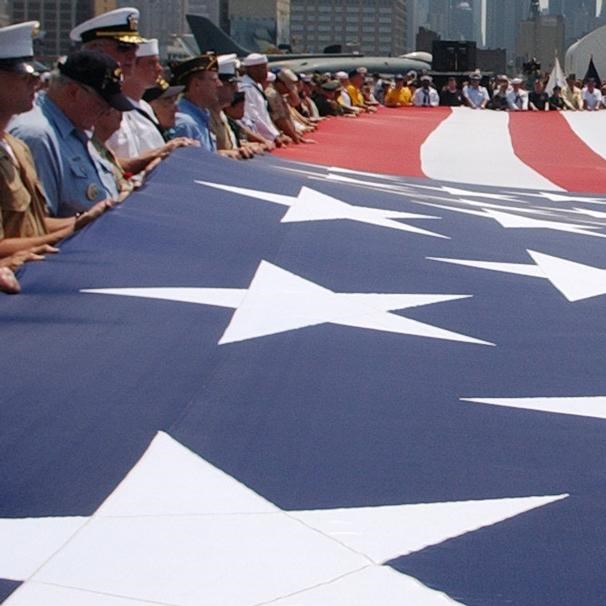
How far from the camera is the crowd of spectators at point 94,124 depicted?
7.28 ft

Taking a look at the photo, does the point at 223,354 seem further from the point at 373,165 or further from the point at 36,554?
the point at 373,165

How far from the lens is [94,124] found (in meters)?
2.77

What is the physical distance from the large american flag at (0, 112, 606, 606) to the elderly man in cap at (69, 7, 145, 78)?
109cm

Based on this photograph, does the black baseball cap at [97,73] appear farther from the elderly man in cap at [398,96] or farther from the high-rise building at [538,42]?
the high-rise building at [538,42]

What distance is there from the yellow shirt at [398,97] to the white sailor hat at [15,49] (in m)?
13.5

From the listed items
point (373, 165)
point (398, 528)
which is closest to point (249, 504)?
point (398, 528)

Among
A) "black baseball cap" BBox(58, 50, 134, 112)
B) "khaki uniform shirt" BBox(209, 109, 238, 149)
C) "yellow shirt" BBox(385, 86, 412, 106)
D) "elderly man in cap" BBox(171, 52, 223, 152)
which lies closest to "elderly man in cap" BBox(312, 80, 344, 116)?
"yellow shirt" BBox(385, 86, 412, 106)

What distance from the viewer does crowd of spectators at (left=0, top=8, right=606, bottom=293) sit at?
7.28 feet

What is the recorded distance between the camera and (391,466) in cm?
140

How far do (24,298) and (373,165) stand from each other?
399 cm

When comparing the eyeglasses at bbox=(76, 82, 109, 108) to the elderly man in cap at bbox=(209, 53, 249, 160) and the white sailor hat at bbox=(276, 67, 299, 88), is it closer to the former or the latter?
the elderly man in cap at bbox=(209, 53, 249, 160)

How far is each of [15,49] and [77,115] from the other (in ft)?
1.48

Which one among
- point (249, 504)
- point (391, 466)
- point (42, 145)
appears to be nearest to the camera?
point (249, 504)

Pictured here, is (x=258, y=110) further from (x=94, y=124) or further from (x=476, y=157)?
(x=94, y=124)
